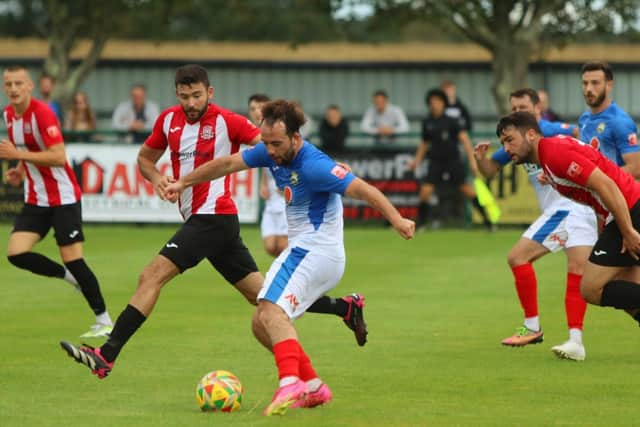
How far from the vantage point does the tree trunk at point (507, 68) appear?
2830 cm

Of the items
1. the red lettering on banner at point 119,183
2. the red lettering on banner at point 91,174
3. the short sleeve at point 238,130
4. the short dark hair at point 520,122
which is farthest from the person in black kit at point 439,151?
the short dark hair at point 520,122

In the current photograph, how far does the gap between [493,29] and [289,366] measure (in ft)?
68.8

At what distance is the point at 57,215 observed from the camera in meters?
12.0

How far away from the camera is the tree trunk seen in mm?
28297

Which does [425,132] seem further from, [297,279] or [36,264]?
[297,279]

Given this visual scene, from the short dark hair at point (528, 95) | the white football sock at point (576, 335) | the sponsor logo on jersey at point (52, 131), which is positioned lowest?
the white football sock at point (576, 335)

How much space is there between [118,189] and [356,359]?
47.4 feet

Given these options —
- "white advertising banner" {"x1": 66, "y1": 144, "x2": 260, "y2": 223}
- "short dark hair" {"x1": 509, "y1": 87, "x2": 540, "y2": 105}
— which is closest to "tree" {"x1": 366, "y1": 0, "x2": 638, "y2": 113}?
"white advertising banner" {"x1": 66, "y1": 144, "x2": 260, "y2": 223}

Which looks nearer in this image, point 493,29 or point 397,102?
point 493,29

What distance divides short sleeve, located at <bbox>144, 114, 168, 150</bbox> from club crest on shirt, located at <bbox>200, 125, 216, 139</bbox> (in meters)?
0.31

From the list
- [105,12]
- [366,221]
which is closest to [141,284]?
[366,221]

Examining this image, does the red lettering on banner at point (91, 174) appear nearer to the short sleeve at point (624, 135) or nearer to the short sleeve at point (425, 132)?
the short sleeve at point (425, 132)

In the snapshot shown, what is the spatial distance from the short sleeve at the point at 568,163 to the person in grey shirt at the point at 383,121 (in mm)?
15425

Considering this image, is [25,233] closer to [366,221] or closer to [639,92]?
[366,221]
